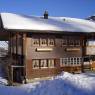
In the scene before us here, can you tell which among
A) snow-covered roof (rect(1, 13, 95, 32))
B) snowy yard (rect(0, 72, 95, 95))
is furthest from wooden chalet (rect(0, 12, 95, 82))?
snowy yard (rect(0, 72, 95, 95))

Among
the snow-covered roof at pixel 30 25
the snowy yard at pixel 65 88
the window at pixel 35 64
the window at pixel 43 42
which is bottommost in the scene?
the snowy yard at pixel 65 88

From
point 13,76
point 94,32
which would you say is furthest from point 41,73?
point 94,32

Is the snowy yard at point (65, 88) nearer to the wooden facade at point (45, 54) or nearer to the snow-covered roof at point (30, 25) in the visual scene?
the wooden facade at point (45, 54)

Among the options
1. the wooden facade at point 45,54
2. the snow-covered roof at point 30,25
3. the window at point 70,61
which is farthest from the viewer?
the window at point 70,61

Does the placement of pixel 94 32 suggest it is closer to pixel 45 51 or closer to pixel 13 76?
pixel 45 51

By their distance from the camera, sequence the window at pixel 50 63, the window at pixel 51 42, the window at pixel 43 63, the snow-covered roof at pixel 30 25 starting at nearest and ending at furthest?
the snow-covered roof at pixel 30 25 < the window at pixel 43 63 < the window at pixel 50 63 < the window at pixel 51 42

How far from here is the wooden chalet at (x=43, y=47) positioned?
28172mm

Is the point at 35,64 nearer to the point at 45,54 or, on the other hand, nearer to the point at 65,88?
the point at 45,54

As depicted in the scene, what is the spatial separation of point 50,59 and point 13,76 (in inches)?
180

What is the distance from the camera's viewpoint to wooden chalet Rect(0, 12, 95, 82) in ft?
92.4

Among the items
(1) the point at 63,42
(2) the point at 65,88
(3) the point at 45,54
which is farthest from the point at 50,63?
(2) the point at 65,88

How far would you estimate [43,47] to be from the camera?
2948 centimetres

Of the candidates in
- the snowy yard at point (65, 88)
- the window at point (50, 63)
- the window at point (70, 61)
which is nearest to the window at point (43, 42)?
the window at point (50, 63)

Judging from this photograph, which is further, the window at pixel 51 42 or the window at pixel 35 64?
the window at pixel 51 42
